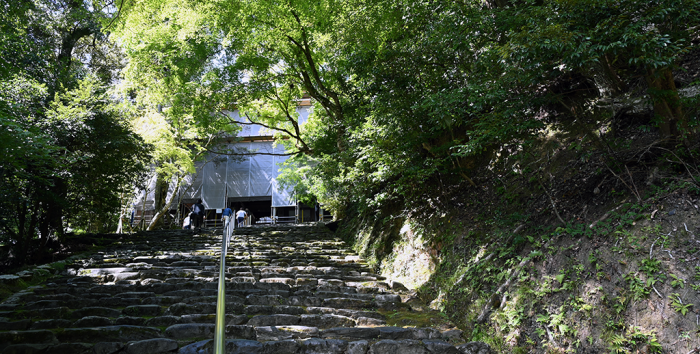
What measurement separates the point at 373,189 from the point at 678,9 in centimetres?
645

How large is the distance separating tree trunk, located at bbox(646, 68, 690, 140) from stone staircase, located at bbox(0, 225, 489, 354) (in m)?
3.02

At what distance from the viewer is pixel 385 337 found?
472 cm

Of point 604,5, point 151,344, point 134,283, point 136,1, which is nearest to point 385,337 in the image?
point 151,344

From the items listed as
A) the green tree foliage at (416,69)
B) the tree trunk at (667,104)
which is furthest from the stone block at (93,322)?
the tree trunk at (667,104)

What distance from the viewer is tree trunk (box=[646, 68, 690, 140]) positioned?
3986mm

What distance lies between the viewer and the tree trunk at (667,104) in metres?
3.99

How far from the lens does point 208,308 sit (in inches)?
216

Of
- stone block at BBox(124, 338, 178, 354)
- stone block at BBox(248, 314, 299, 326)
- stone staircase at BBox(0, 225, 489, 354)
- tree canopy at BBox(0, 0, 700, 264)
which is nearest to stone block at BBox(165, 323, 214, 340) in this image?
stone staircase at BBox(0, 225, 489, 354)

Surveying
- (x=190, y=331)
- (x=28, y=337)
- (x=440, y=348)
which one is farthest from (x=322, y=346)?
(x=28, y=337)

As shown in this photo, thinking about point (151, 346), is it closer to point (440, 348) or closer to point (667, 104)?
point (440, 348)

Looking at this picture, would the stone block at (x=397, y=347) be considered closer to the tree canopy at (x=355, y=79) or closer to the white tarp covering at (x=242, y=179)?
the tree canopy at (x=355, y=79)

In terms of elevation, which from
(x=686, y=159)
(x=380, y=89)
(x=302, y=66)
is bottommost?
(x=686, y=159)

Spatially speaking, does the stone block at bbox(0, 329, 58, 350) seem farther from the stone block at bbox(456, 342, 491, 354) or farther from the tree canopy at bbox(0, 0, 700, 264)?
the stone block at bbox(456, 342, 491, 354)

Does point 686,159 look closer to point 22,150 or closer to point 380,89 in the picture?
point 380,89
